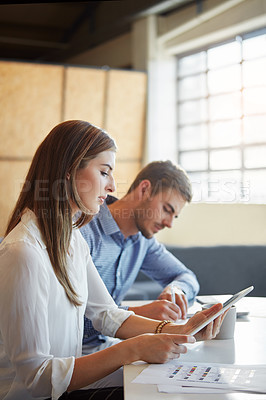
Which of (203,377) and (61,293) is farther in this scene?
(61,293)

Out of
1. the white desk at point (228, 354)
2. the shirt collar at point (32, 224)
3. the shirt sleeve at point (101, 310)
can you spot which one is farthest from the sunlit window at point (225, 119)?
the shirt collar at point (32, 224)

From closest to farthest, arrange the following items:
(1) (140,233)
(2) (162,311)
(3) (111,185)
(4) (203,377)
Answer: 1. (4) (203,377)
2. (3) (111,185)
3. (2) (162,311)
4. (1) (140,233)

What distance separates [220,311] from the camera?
97 centimetres

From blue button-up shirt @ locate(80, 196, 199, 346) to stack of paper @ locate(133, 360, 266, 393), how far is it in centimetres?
63

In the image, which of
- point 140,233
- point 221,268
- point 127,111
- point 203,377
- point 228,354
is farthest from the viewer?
point 127,111

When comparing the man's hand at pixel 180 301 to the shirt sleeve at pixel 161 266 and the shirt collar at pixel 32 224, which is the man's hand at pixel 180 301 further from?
the shirt collar at pixel 32 224

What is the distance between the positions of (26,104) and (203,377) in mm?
2813

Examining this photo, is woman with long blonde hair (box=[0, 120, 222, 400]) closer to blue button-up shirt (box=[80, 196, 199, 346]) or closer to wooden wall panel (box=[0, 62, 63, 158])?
blue button-up shirt (box=[80, 196, 199, 346])

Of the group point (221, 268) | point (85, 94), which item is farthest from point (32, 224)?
point (85, 94)

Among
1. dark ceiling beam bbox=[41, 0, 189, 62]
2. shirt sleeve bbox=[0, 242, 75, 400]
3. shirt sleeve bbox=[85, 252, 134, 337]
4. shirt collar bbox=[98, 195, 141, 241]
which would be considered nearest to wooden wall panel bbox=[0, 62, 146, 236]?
dark ceiling beam bbox=[41, 0, 189, 62]

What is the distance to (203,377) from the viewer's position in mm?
828

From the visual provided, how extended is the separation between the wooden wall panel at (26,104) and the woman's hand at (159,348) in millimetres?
2539

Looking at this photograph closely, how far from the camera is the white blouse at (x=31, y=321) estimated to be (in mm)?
894

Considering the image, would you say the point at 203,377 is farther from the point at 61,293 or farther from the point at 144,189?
the point at 144,189
